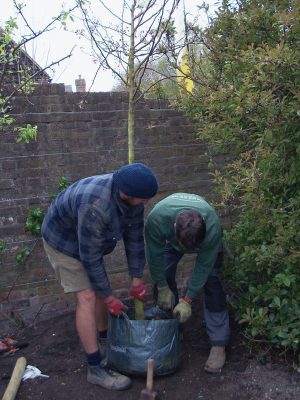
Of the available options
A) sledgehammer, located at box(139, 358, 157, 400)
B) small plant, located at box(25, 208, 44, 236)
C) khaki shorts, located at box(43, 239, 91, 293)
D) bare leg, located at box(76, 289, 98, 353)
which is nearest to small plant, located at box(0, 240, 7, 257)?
small plant, located at box(25, 208, 44, 236)

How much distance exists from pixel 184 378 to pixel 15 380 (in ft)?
3.90

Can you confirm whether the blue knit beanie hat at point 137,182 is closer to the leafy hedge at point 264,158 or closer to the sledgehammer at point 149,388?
the leafy hedge at point 264,158

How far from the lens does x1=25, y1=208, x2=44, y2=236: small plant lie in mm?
4281

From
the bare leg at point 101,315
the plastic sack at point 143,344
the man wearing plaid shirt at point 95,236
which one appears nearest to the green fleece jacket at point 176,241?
the man wearing plaid shirt at point 95,236

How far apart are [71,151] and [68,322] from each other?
156 centimetres

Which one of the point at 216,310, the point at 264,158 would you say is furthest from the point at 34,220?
the point at 264,158

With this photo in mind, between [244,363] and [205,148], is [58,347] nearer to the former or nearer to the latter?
[244,363]

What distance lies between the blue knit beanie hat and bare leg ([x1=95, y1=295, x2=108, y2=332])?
1150 millimetres

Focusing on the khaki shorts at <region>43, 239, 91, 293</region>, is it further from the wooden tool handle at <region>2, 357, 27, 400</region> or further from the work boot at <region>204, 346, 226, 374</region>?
the work boot at <region>204, 346, 226, 374</region>

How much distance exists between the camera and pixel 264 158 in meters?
3.34

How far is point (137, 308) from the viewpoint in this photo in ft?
12.0

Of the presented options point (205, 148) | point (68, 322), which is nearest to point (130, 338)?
point (68, 322)

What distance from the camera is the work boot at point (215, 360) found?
3.48 m

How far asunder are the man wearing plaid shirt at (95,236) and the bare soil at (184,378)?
0.17 meters
